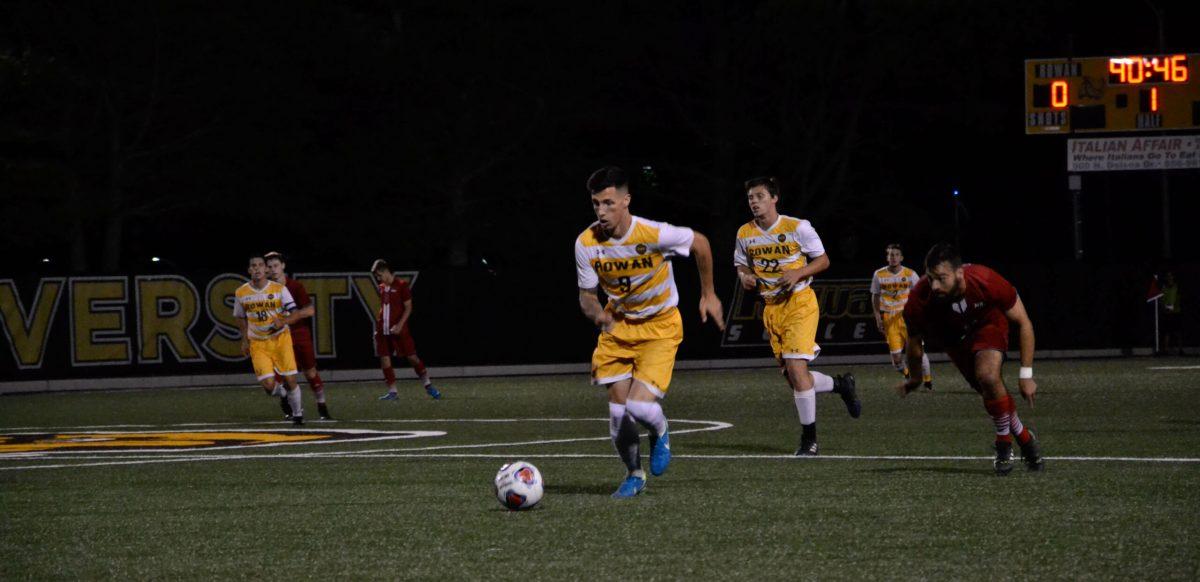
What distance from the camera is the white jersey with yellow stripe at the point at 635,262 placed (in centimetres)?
1060

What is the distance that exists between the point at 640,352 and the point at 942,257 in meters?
2.08

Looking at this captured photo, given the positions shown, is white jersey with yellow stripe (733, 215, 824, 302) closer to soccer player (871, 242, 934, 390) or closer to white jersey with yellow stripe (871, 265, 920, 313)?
soccer player (871, 242, 934, 390)

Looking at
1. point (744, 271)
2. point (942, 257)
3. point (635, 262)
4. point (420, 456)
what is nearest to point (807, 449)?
point (744, 271)

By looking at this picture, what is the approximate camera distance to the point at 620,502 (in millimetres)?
10242

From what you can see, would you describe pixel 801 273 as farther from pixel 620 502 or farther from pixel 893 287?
pixel 893 287

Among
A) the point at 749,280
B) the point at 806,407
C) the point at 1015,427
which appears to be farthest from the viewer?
the point at 749,280

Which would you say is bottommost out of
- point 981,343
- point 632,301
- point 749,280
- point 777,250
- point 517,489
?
point 517,489

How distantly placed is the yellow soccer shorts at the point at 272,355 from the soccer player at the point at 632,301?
31.4 feet

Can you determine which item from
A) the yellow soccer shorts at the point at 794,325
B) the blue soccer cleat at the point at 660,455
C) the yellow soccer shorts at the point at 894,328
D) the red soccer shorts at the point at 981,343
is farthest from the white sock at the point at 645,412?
the yellow soccer shorts at the point at 894,328

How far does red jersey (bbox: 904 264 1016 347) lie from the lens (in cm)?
1128

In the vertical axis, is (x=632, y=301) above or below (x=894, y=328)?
above

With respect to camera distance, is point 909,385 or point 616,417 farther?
point 909,385

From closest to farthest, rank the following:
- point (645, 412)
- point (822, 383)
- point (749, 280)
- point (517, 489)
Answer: point (517, 489) → point (645, 412) → point (749, 280) → point (822, 383)

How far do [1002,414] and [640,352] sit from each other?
261cm
